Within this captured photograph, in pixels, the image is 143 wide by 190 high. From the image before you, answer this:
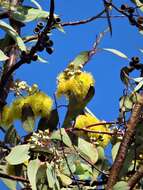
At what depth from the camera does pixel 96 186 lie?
1.03 metres

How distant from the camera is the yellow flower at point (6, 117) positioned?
107cm

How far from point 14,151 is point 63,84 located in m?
0.16

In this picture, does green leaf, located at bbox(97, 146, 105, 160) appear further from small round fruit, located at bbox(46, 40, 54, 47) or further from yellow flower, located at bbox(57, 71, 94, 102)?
small round fruit, located at bbox(46, 40, 54, 47)

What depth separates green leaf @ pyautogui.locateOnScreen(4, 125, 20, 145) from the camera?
1.05 metres

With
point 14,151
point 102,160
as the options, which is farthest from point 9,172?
point 102,160

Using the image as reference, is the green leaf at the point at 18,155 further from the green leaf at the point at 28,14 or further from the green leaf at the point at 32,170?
the green leaf at the point at 28,14

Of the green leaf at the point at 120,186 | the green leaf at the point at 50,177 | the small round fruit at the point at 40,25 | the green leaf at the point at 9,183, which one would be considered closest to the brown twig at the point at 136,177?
the green leaf at the point at 120,186

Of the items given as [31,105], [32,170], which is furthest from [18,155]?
[31,105]

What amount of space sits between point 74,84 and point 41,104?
67mm

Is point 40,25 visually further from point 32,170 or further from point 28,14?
point 32,170

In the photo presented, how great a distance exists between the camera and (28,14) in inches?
42.7

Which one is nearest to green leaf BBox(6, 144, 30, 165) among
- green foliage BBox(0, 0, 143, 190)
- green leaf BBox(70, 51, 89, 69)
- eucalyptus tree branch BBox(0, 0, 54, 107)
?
green foliage BBox(0, 0, 143, 190)

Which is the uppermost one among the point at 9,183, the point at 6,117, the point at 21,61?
the point at 21,61

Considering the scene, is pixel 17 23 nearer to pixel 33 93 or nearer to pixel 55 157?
pixel 33 93
